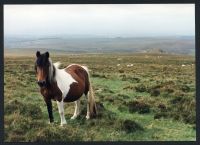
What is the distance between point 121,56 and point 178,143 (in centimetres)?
232

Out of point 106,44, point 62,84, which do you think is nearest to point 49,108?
point 62,84

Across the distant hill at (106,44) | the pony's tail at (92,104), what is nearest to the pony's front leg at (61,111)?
the pony's tail at (92,104)

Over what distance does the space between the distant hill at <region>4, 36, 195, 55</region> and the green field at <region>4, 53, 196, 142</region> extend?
0.16 metres

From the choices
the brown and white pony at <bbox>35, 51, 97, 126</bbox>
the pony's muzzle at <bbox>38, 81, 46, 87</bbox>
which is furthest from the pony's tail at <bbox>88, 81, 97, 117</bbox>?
the pony's muzzle at <bbox>38, 81, 46, 87</bbox>

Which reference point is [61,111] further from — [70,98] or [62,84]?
[62,84]

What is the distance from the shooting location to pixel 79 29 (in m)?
11.4

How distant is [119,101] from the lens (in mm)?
11289

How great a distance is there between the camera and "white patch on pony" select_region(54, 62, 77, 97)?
1066 cm

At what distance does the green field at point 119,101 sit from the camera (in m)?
10.6

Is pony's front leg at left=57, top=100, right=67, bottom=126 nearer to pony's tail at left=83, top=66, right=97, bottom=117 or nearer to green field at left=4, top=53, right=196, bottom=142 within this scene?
green field at left=4, top=53, right=196, bottom=142

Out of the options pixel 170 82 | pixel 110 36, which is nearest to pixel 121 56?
pixel 110 36

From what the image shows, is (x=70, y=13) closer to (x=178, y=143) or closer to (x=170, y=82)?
(x=170, y=82)

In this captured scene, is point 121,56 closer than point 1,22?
No

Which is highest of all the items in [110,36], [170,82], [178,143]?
[110,36]
